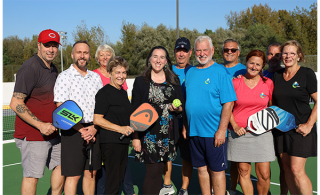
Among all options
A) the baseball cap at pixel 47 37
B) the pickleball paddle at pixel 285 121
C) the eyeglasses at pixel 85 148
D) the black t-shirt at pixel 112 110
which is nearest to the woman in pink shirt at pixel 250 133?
the pickleball paddle at pixel 285 121

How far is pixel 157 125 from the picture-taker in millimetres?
3627

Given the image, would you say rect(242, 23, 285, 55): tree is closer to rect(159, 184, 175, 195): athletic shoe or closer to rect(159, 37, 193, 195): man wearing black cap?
rect(159, 37, 193, 195): man wearing black cap

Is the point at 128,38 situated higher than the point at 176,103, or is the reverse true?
the point at 128,38

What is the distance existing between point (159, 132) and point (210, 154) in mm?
769

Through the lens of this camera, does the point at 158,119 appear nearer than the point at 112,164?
No

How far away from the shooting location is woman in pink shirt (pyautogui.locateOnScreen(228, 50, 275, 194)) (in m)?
3.74

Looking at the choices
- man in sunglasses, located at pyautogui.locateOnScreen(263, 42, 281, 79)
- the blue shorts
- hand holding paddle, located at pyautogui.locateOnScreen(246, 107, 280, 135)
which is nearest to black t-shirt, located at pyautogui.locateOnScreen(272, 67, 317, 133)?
hand holding paddle, located at pyautogui.locateOnScreen(246, 107, 280, 135)

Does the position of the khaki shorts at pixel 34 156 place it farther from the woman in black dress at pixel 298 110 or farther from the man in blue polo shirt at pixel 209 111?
the woman in black dress at pixel 298 110

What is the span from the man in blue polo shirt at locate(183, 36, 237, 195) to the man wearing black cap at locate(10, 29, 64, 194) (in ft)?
6.36

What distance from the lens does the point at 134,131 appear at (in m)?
3.58

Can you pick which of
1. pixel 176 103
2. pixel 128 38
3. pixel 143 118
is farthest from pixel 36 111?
pixel 128 38

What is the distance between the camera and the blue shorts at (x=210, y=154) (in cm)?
363

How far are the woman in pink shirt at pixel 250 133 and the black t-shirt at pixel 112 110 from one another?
1543 mm

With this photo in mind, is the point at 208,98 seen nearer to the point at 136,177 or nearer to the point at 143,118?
the point at 143,118
